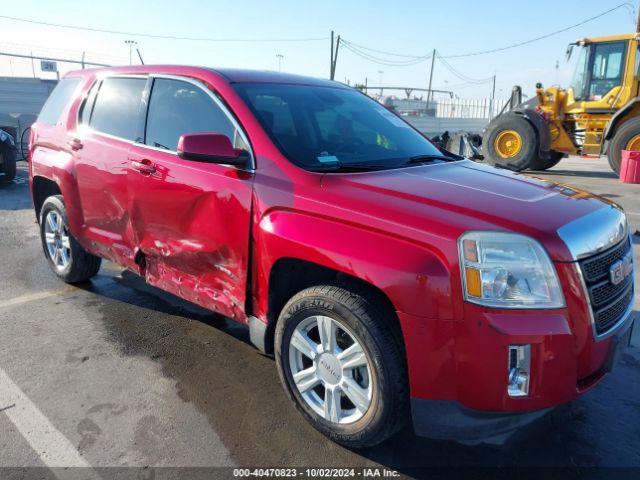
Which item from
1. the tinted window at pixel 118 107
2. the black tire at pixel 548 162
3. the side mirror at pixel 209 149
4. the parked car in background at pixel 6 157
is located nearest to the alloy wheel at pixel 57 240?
the tinted window at pixel 118 107

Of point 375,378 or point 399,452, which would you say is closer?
point 375,378

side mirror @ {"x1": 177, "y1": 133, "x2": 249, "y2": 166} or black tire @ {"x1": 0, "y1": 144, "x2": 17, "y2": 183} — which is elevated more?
side mirror @ {"x1": 177, "y1": 133, "x2": 249, "y2": 166}

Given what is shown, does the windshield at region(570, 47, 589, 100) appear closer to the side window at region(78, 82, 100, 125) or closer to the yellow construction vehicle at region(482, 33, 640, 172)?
the yellow construction vehicle at region(482, 33, 640, 172)

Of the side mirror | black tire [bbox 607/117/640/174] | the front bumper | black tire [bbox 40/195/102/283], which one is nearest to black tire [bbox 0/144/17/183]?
black tire [bbox 40/195/102/283]

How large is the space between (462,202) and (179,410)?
1905 millimetres

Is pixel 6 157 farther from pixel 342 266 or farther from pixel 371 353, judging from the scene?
pixel 371 353

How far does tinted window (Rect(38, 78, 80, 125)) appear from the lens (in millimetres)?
A: 4590

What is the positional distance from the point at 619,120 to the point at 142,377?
42.1 ft

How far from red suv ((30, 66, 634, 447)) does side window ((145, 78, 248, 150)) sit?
13mm

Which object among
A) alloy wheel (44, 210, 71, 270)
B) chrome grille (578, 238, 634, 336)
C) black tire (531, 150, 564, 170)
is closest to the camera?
chrome grille (578, 238, 634, 336)

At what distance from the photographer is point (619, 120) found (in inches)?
489

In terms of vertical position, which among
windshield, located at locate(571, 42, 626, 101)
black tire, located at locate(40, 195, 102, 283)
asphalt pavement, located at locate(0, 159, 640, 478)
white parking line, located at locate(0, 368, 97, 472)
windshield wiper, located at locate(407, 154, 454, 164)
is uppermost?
windshield, located at locate(571, 42, 626, 101)

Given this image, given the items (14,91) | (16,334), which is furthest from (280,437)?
(14,91)

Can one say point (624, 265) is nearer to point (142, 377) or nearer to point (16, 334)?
point (142, 377)
